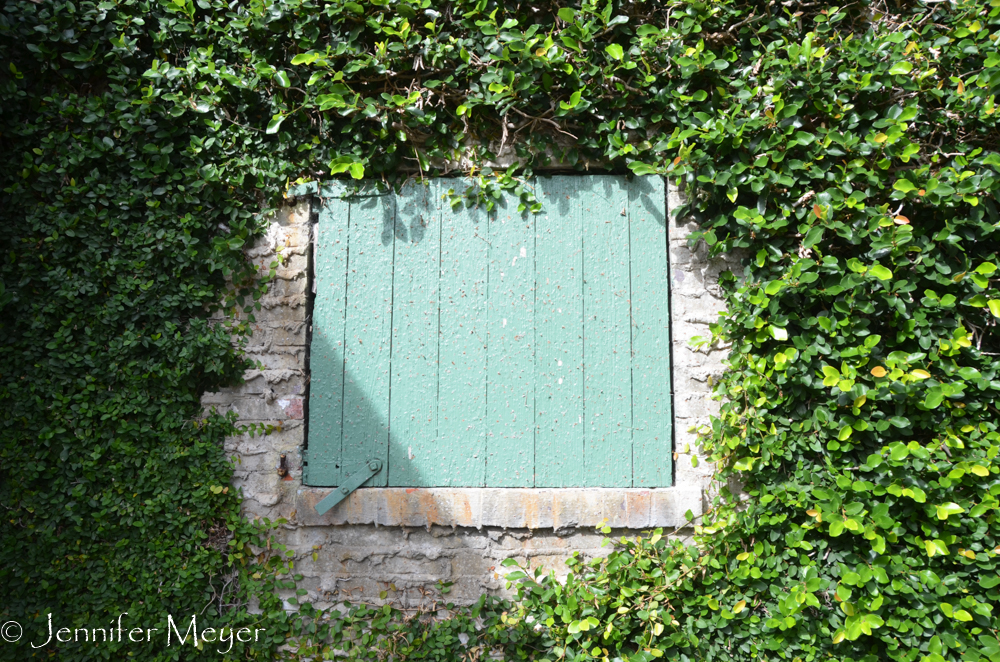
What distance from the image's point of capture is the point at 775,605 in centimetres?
221

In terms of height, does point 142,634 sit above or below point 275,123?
below

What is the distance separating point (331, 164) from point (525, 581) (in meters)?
2.01

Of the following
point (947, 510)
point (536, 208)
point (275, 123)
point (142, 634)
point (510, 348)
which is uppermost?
point (275, 123)

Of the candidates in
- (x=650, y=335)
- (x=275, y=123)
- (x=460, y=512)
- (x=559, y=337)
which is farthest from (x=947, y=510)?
(x=275, y=123)

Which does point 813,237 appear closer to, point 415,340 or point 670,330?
point 670,330

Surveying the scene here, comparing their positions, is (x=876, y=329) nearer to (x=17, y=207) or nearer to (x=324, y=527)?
(x=324, y=527)

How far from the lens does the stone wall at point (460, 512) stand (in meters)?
2.40

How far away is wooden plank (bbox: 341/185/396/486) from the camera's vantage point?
2492 mm

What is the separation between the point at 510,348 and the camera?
2492 mm

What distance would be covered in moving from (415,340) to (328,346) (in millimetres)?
400

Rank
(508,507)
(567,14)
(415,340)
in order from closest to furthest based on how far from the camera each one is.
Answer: (567,14) < (508,507) < (415,340)

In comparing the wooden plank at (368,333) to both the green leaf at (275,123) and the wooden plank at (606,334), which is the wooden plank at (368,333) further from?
the wooden plank at (606,334)

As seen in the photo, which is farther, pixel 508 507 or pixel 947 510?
pixel 508 507

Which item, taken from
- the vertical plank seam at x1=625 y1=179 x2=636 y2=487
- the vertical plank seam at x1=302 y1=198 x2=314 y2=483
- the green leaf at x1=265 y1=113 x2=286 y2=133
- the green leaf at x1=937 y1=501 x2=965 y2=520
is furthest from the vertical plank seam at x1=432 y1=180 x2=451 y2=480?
the green leaf at x1=937 y1=501 x2=965 y2=520
